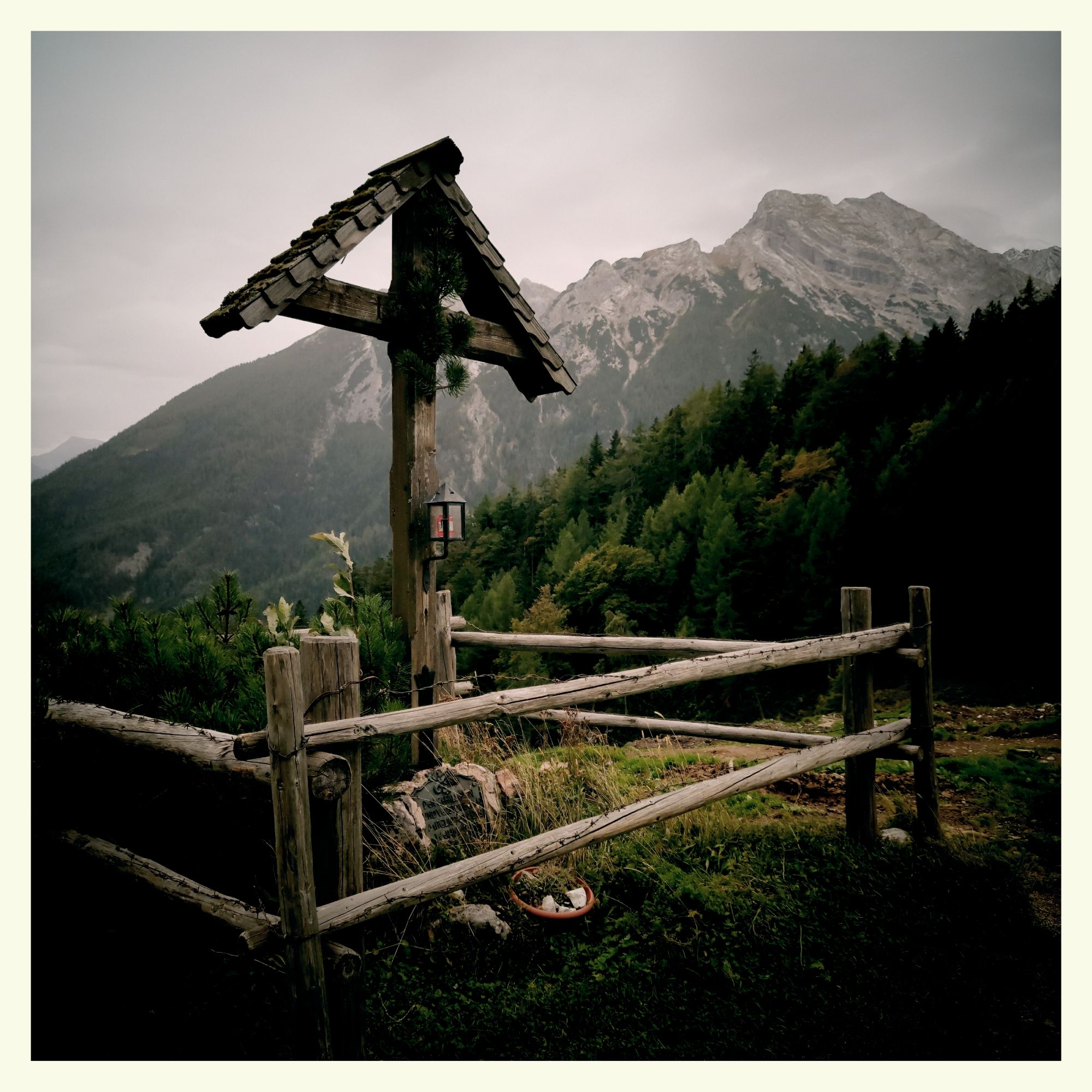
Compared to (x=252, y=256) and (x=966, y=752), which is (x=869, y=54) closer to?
(x=252, y=256)

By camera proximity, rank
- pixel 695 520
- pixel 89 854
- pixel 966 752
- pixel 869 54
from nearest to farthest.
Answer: pixel 89 854 < pixel 869 54 < pixel 966 752 < pixel 695 520

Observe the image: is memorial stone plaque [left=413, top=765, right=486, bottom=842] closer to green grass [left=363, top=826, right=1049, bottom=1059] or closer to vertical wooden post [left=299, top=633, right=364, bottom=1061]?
green grass [left=363, top=826, right=1049, bottom=1059]

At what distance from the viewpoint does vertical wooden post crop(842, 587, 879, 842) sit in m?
3.46

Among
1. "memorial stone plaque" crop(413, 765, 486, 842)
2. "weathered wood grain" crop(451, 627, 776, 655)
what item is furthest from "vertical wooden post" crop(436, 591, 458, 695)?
"memorial stone plaque" crop(413, 765, 486, 842)

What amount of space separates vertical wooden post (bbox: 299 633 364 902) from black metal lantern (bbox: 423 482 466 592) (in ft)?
4.98

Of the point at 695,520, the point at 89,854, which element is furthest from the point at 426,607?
the point at 695,520

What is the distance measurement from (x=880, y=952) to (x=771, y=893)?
495mm

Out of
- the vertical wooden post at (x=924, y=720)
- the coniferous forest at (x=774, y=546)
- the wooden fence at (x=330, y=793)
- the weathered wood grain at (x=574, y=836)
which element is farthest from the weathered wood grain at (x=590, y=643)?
the vertical wooden post at (x=924, y=720)

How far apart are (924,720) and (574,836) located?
2.34 metres

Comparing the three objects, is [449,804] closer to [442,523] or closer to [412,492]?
[442,523]

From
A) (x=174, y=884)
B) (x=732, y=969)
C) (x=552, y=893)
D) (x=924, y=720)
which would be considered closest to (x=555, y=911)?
(x=552, y=893)

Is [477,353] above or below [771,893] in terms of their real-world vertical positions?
above

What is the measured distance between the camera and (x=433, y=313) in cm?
360

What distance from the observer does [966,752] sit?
5133mm
